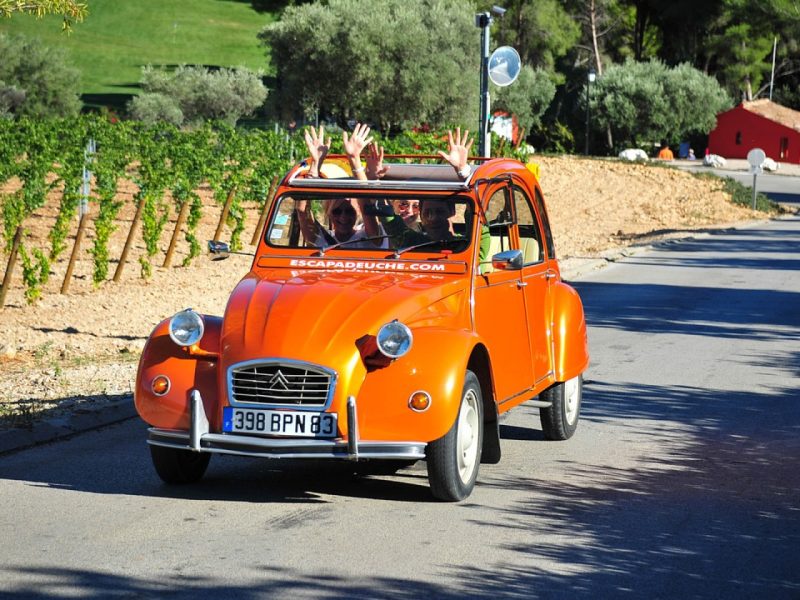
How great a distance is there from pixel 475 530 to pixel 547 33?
9575 centimetres

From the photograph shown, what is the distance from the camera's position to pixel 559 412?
9.22 meters

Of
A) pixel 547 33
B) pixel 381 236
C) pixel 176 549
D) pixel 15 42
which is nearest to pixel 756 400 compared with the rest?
pixel 381 236

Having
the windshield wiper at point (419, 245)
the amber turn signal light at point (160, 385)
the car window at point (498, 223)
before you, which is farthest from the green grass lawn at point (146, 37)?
the amber turn signal light at point (160, 385)

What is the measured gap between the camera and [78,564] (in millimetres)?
5891

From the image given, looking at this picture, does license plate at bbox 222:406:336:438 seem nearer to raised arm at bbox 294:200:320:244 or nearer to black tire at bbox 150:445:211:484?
black tire at bbox 150:445:211:484

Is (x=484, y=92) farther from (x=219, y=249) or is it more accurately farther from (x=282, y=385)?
(x=282, y=385)

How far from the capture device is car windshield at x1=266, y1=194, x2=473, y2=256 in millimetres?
8273

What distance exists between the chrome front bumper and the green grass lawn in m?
93.5

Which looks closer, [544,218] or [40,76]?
[544,218]

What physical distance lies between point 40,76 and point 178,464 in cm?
7318

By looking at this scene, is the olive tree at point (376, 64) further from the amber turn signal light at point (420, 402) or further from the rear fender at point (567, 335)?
the amber turn signal light at point (420, 402)

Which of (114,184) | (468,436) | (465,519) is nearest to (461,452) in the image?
(468,436)

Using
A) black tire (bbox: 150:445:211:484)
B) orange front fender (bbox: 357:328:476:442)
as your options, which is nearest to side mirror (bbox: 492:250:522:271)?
orange front fender (bbox: 357:328:476:442)

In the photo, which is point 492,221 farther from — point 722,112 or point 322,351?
point 722,112
